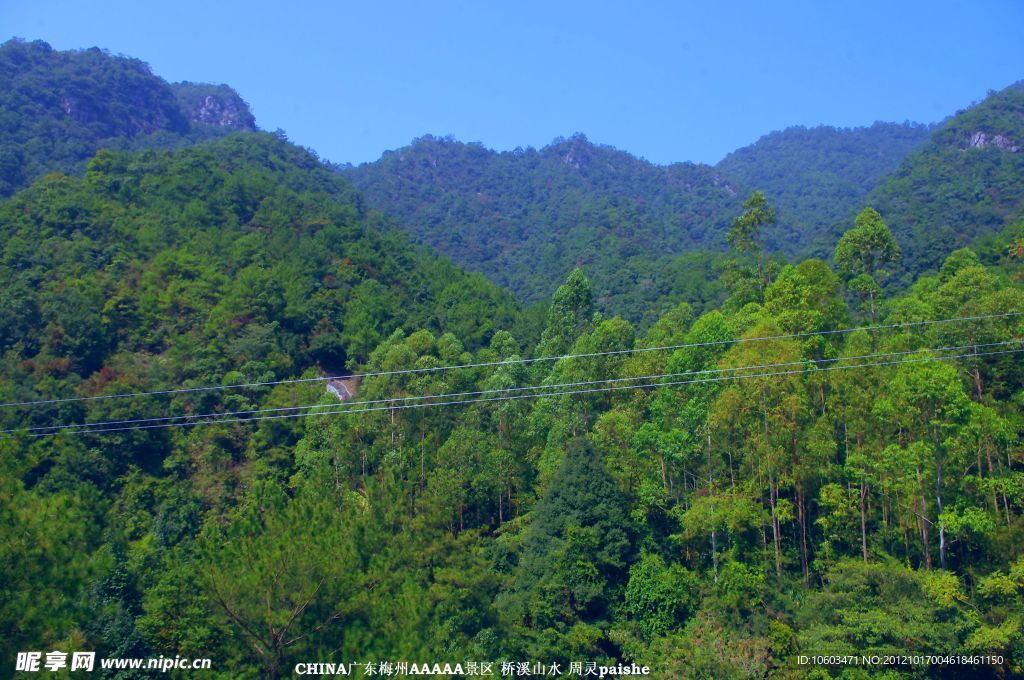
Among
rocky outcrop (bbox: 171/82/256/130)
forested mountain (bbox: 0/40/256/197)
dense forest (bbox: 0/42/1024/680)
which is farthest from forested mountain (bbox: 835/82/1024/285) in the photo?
rocky outcrop (bbox: 171/82/256/130)

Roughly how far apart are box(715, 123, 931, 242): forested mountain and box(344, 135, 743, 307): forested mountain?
291 inches

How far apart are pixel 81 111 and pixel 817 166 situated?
302 feet

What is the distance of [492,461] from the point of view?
28.2 m

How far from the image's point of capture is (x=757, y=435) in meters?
22.9

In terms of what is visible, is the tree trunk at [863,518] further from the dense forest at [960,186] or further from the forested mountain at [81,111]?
the forested mountain at [81,111]

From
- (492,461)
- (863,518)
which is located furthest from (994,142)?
(492,461)

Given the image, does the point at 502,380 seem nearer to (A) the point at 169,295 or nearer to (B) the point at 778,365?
(B) the point at 778,365

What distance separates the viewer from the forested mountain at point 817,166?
92.2 meters

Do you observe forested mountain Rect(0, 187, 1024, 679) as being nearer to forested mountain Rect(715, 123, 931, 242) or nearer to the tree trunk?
the tree trunk

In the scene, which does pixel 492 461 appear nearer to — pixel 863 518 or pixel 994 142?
pixel 863 518

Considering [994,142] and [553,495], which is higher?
[994,142]

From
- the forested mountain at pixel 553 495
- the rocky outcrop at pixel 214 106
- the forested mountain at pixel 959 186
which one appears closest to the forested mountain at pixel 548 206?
the forested mountain at pixel 959 186

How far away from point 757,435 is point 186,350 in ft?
83.1

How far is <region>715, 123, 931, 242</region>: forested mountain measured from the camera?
92.2 metres
